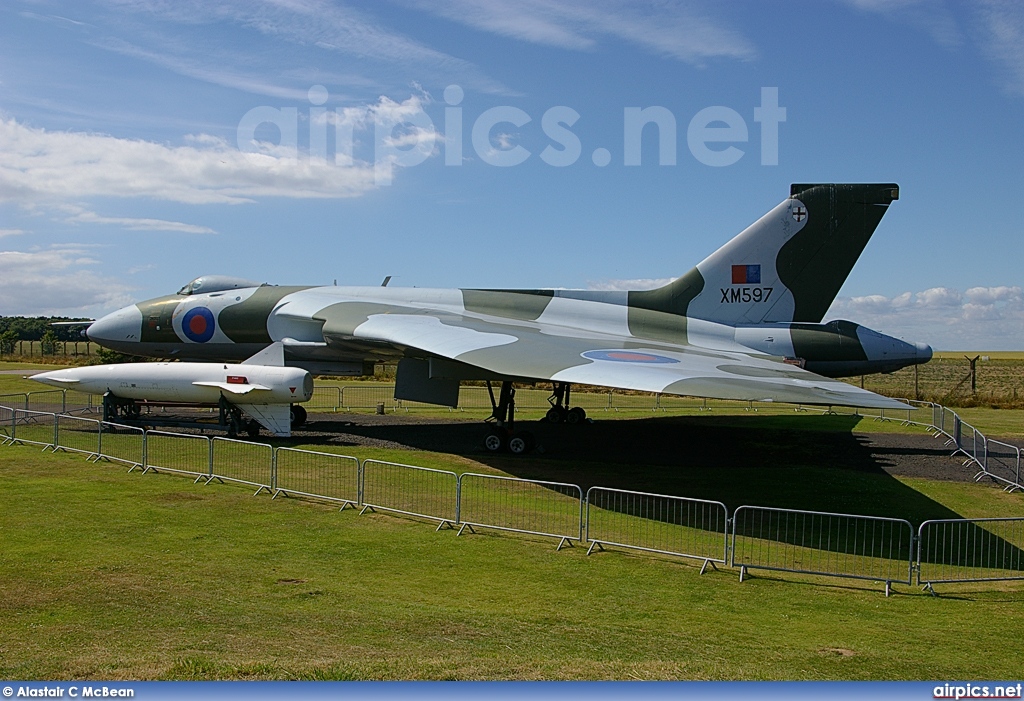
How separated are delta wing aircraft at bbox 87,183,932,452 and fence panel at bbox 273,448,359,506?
2.76 metres

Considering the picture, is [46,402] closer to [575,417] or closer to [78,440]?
[78,440]

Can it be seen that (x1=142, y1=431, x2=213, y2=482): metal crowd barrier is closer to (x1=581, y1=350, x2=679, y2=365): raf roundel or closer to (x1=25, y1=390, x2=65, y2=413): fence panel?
(x1=581, y1=350, x2=679, y2=365): raf roundel

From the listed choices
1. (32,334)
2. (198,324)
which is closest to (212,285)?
(198,324)

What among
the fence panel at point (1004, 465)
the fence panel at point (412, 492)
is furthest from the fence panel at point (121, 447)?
the fence panel at point (1004, 465)

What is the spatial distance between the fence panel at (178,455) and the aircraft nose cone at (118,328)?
18.8ft

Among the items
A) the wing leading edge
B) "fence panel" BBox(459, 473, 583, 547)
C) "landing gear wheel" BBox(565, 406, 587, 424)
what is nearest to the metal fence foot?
"fence panel" BBox(459, 473, 583, 547)

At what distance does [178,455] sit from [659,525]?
8.90 m

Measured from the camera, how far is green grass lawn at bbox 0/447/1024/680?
535 centimetres

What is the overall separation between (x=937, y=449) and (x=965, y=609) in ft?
41.3

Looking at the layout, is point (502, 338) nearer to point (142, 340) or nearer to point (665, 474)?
point (665, 474)

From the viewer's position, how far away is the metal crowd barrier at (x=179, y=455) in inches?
509

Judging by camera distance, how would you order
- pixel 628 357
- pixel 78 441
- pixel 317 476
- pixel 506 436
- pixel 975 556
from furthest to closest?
pixel 506 436 < pixel 78 441 < pixel 628 357 < pixel 317 476 < pixel 975 556

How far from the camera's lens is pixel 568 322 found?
1892 cm

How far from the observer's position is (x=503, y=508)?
11.2 metres
